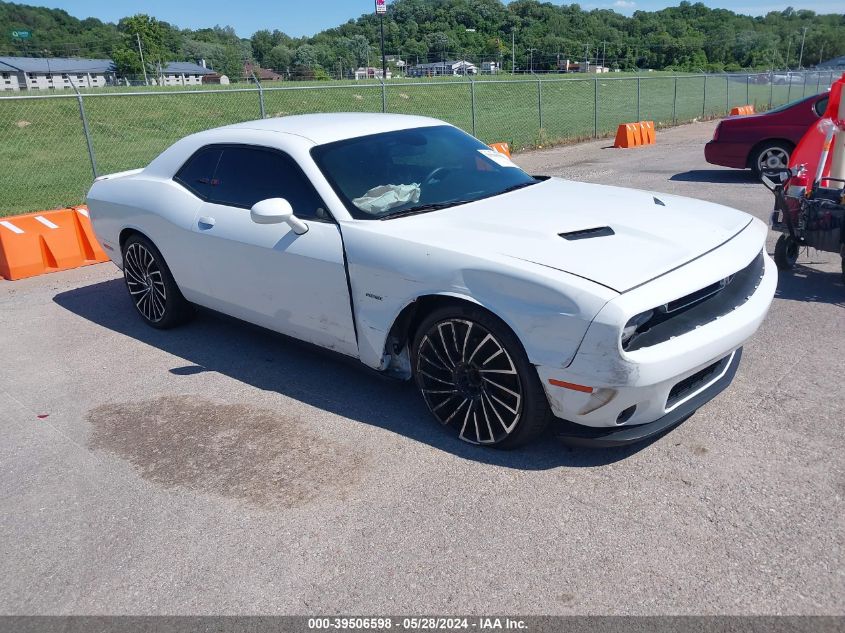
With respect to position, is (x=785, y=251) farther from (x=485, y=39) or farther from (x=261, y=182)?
(x=485, y=39)

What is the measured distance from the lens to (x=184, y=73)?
78812 mm

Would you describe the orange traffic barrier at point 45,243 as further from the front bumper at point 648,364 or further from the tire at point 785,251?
the tire at point 785,251

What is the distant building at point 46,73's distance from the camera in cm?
6128

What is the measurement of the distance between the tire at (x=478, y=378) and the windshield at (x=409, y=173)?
0.85 metres

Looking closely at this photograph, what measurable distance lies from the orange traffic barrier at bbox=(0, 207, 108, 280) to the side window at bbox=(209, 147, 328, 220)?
12.3ft

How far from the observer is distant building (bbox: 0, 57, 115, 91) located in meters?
61.3

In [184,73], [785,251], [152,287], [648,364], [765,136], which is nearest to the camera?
[648,364]

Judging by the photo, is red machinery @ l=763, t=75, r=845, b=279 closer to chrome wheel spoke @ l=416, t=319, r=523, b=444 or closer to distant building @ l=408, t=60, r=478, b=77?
chrome wheel spoke @ l=416, t=319, r=523, b=444

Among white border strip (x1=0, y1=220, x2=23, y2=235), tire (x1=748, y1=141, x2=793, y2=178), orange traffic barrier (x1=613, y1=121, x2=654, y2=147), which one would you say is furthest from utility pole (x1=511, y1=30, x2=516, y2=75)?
white border strip (x1=0, y1=220, x2=23, y2=235)

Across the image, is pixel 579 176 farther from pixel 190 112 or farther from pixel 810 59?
pixel 810 59

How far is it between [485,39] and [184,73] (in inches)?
1453

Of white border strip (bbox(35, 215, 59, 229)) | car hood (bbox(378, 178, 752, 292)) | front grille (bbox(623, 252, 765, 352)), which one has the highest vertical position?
car hood (bbox(378, 178, 752, 292))

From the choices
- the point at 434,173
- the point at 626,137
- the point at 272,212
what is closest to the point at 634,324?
the point at 434,173

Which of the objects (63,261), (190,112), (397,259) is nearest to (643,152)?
(63,261)
